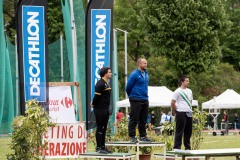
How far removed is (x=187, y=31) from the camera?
5369 cm

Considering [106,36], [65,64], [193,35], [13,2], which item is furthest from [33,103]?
[13,2]

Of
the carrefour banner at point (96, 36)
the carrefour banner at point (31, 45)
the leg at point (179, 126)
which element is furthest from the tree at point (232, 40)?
the leg at point (179, 126)

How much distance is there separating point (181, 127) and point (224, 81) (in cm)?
4863

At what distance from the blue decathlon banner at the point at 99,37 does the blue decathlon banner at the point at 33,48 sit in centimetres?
128

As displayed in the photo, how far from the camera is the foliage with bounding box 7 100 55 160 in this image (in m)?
16.2

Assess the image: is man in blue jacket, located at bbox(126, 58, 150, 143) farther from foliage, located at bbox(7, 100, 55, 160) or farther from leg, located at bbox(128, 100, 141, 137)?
foliage, located at bbox(7, 100, 55, 160)

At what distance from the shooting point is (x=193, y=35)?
5341 centimetres

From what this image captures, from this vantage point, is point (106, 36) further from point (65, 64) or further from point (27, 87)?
point (65, 64)

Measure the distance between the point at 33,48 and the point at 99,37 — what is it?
5.74 feet

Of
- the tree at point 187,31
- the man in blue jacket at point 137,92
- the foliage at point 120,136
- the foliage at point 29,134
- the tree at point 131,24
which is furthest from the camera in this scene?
the tree at point 131,24

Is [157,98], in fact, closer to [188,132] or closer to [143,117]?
[188,132]

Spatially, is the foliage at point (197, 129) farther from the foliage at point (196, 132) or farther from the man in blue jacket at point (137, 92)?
the man in blue jacket at point (137, 92)

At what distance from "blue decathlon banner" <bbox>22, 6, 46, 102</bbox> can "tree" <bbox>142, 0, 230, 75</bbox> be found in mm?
32389

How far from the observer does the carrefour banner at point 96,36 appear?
21641 millimetres
